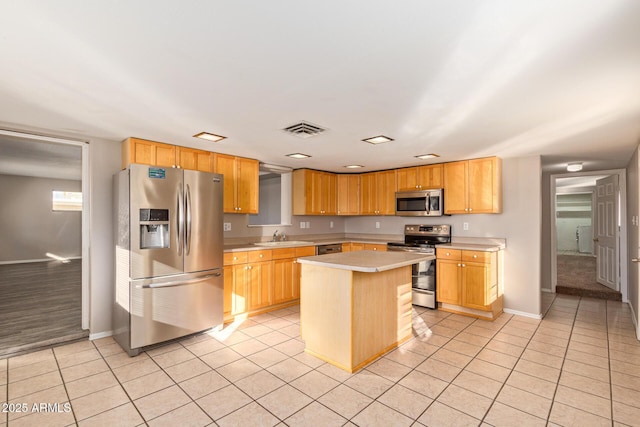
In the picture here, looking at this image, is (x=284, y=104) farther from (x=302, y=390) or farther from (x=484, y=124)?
(x=302, y=390)

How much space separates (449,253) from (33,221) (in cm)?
1046

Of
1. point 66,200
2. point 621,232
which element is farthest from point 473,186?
point 66,200

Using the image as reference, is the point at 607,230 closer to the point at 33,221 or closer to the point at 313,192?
the point at 313,192

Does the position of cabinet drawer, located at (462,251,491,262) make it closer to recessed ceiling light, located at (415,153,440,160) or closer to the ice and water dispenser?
recessed ceiling light, located at (415,153,440,160)

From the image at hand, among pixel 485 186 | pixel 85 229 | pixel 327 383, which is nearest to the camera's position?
pixel 327 383

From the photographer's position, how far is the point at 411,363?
295 centimetres

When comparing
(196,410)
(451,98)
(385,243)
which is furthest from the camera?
(385,243)

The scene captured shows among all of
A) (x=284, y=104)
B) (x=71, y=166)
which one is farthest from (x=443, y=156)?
(x=71, y=166)

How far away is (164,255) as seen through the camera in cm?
334

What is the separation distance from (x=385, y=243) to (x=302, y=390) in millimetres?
3367

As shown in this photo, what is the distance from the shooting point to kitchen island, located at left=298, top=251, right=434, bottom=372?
111 inches

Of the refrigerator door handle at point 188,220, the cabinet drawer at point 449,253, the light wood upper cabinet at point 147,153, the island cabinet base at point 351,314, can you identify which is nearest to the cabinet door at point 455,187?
the cabinet drawer at point 449,253

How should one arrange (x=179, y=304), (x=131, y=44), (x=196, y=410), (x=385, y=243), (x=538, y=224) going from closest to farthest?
(x=131, y=44) < (x=196, y=410) < (x=179, y=304) < (x=538, y=224) < (x=385, y=243)

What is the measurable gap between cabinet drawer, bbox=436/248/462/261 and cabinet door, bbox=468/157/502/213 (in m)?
0.70
